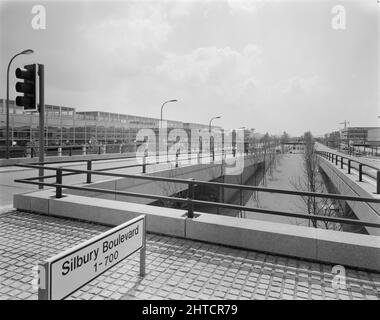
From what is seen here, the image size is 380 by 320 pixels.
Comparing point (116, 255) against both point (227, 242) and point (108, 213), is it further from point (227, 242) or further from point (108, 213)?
point (108, 213)

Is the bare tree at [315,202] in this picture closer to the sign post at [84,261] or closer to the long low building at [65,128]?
the sign post at [84,261]

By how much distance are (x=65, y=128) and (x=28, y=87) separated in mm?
33333

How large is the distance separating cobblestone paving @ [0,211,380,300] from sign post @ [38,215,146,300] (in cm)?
58

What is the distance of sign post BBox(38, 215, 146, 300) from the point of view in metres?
2.42

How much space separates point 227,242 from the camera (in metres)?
5.18

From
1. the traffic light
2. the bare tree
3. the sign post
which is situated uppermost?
the traffic light

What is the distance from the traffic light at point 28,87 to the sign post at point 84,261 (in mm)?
5634

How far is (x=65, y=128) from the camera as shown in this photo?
38.9m

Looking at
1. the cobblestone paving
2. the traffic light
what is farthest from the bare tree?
the traffic light

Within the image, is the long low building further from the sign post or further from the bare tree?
the bare tree

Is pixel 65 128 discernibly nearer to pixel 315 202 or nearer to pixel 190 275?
pixel 315 202

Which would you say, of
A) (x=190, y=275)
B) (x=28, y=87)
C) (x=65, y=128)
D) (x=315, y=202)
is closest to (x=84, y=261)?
(x=190, y=275)

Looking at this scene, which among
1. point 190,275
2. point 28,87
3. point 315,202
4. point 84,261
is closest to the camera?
point 84,261
